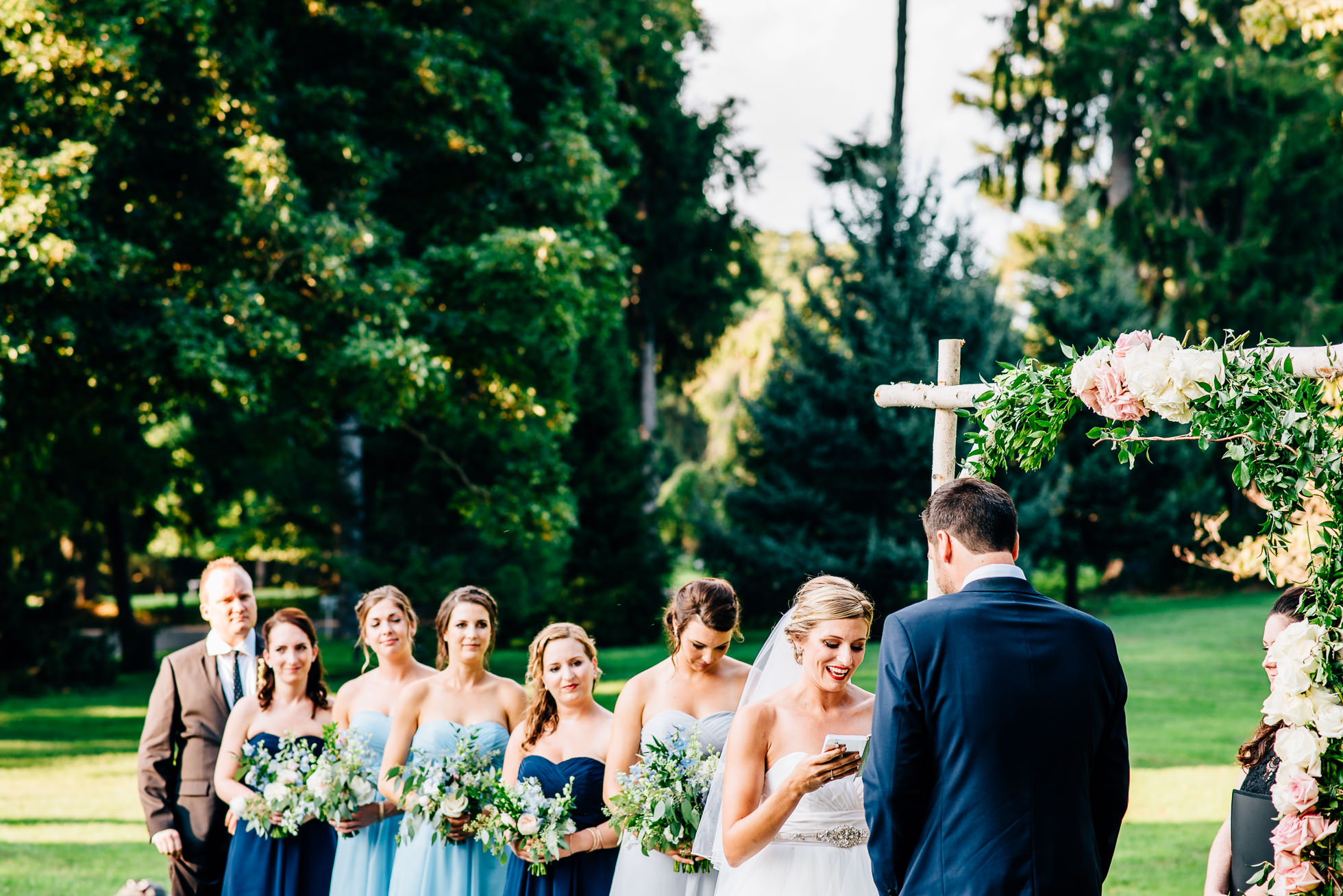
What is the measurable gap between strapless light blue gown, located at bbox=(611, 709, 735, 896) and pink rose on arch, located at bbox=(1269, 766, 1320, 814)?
193cm

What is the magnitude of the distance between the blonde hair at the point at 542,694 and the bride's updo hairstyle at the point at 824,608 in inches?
48.4

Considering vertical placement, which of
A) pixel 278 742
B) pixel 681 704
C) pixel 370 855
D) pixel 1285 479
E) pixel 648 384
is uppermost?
pixel 648 384

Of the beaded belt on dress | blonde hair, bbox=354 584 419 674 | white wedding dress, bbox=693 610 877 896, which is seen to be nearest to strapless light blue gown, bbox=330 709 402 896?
blonde hair, bbox=354 584 419 674

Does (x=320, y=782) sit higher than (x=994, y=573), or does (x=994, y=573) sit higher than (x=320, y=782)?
(x=994, y=573)

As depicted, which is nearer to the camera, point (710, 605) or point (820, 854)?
point (820, 854)

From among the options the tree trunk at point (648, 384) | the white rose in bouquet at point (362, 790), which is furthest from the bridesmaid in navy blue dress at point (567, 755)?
the tree trunk at point (648, 384)

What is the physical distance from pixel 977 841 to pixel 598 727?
A: 210 cm

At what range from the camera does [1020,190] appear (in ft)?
90.3

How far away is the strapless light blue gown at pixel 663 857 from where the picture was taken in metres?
4.58

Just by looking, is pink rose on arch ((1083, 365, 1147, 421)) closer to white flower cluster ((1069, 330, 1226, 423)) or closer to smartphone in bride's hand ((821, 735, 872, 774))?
white flower cluster ((1069, 330, 1226, 423))

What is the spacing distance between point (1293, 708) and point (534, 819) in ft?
8.69

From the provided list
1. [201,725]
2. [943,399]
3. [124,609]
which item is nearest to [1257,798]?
[943,399]

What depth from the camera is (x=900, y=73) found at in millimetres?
22094

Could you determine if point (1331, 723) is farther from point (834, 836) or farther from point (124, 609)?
point (124, 609)
